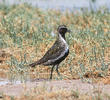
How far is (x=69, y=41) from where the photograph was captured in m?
13.4

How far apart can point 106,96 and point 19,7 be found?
12.1m

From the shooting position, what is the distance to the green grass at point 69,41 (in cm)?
1137

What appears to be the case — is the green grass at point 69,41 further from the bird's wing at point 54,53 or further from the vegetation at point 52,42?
the bird's wing at point 54,53

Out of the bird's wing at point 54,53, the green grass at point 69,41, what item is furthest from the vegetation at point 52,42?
the bird's wing at point 54,53

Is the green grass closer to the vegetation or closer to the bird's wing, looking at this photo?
the vegetation

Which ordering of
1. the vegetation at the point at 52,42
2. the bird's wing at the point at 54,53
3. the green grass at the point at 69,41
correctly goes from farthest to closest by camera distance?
the green grass at the point at 69,41
the vegetation at the point at 52,42
the bird's wing at the point at 54,53

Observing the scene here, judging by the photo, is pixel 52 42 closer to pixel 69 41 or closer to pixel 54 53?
pixel 69 41

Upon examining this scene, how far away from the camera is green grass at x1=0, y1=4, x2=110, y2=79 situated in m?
11.4

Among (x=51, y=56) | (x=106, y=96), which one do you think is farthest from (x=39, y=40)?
(x=106, y=96)

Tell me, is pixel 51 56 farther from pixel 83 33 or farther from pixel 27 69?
pixel 83 33

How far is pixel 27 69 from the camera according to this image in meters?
11.2

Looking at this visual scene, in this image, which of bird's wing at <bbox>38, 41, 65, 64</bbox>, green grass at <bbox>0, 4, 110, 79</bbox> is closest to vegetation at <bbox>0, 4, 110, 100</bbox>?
green grass at <bbox>0, 4, 110, 79</bbox>

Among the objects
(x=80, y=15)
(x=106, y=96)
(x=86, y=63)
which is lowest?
(x=106, y=96)

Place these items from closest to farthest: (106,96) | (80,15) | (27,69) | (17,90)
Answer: (106,96), (17,90), (27,69), (80,15)
